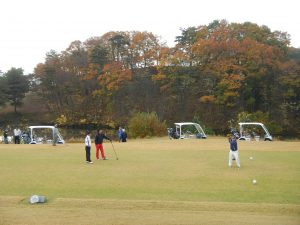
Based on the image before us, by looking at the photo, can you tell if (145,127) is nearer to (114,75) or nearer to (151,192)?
(114,75)

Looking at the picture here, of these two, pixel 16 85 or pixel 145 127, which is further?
pixel 16 85

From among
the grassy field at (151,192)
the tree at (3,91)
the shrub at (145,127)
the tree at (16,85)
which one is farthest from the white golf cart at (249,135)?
Result: the tree at (3,91)

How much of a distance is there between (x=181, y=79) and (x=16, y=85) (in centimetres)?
2504

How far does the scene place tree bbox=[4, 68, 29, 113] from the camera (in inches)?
2589

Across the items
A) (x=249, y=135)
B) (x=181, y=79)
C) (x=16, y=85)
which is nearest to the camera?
(x=249, y=135)

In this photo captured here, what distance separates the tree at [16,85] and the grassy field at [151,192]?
44439 millimetres

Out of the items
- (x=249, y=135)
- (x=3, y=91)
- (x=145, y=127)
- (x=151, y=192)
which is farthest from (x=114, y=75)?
(x=151, y=192)

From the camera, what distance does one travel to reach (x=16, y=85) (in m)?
65.6

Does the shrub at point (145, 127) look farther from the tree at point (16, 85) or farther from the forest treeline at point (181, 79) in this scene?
the tree at point (16, 85)

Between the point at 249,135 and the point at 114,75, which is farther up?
the point at 114,75

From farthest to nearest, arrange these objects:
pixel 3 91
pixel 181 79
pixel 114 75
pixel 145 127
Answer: pixel 3 91 < pixel 114 75 < pixel 181 79 < pixel 145 127

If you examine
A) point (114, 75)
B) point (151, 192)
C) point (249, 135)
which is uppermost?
point (114, 75)

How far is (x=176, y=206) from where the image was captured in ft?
41.0

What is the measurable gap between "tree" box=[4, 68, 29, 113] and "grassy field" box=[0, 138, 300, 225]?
146ft
